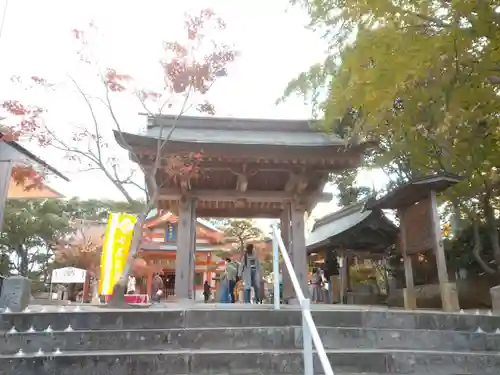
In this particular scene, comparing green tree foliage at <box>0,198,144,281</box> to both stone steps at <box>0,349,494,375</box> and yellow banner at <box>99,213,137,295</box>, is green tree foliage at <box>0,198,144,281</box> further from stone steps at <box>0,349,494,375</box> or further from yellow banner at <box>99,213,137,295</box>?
stone steps at <box>0,349,494,375</box>

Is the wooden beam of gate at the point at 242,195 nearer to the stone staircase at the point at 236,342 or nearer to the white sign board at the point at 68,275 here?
the stone staircase at the point at 236,342

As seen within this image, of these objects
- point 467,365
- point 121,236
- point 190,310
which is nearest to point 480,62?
point 467,365

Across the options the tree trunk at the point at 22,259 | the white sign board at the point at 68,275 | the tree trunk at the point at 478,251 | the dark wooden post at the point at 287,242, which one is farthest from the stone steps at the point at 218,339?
the tree trunk at the point at 22,259

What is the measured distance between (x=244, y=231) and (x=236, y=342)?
66.5ft

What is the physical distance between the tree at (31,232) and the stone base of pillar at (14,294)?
23892 mm

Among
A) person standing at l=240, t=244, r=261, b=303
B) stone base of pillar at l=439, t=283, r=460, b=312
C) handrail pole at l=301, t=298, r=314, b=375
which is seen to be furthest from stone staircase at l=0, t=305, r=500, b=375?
person standing at l=240, t=244, r=261, b=303

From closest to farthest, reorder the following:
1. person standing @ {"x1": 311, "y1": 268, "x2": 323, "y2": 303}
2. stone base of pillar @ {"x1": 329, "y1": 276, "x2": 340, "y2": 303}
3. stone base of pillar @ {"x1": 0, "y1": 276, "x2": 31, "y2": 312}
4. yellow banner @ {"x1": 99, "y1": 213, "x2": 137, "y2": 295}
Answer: stone base of pillar @ {"x1": 0, "y1": 276, "x2": 31, "y2": 312}
yellow banner @ {"x1": 99, "y1": 213, "x2": 137, "y2": 295}
stone base of pillar @ {"x1": 329, "y1": 276, "x2": 340, "y2": 303}
person standing @ {"x1": 311, "y1": 268, "x2": 323, "y2": 303}

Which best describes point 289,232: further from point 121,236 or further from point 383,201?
point 121,236

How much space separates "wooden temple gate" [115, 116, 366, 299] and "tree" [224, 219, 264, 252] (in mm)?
12333

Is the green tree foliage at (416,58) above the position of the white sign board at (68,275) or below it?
above

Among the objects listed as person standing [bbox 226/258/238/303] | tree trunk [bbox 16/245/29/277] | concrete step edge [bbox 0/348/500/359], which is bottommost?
concrete step edge [bbox 0/348/500/359]

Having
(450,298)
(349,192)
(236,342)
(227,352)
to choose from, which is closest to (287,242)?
(450,298)

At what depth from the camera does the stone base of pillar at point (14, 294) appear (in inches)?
233

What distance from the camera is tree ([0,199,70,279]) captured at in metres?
27.9
